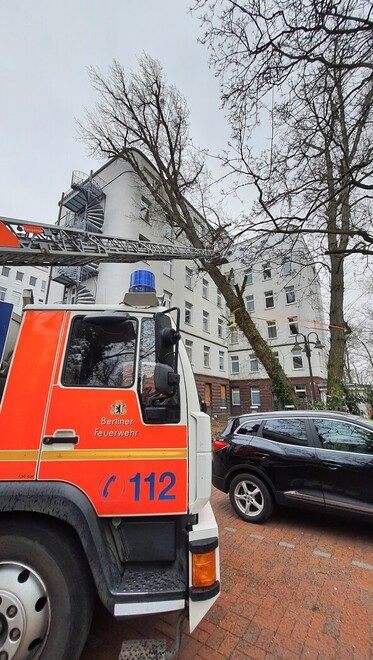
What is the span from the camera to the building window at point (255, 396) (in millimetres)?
27688

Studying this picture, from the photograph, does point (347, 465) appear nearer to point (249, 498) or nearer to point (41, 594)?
point (249, 498)

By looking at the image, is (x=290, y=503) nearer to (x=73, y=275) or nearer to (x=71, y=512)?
(x=71, y=512)

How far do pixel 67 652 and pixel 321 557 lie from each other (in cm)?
309

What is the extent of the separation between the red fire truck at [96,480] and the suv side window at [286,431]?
2.72 metres

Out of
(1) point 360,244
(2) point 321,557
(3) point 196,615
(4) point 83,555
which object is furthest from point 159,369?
(1) point 360,244

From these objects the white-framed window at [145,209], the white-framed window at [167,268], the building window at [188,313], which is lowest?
the building window at [188,313]

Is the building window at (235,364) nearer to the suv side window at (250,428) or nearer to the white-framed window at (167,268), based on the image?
the white-framed window at (167,268)

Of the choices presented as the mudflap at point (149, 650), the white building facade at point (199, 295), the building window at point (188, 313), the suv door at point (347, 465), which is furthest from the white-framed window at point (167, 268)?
the mudflap at point (149, 650)

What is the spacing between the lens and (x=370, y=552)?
140 inches

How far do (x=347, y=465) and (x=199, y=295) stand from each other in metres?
22.6

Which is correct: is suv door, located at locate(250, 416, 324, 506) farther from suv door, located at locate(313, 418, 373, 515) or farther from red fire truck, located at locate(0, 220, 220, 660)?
red fire truck, located at locate(0, 220, 220, 660)

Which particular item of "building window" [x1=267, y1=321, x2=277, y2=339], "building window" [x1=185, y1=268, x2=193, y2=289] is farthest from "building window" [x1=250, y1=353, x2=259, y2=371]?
"building window" [x1=185, y1=268, x2=193, y2=289]

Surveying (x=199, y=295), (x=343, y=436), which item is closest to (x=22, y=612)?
(x=343, y=436)

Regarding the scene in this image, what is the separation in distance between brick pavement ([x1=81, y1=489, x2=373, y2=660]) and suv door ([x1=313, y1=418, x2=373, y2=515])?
0.54 m
